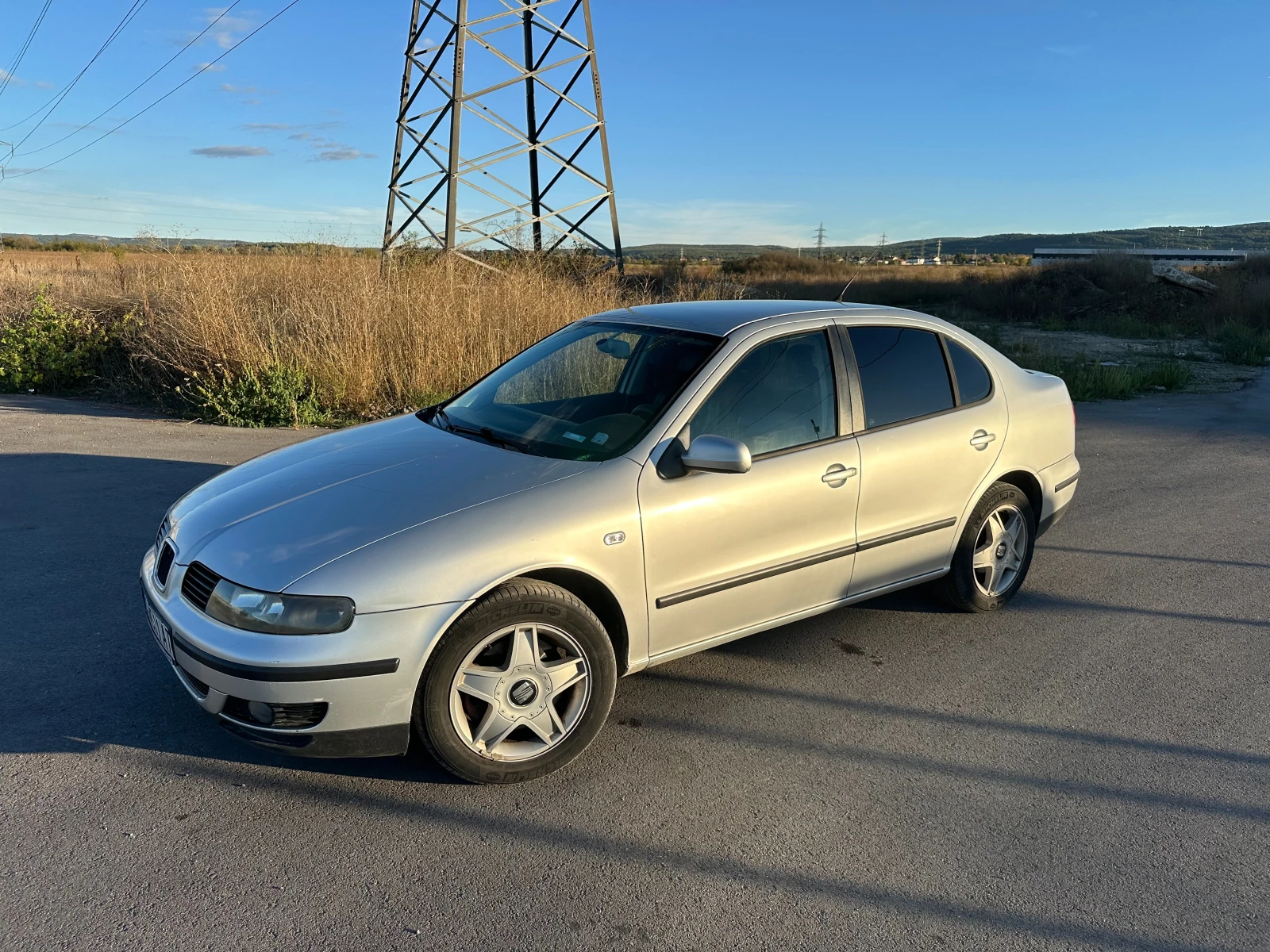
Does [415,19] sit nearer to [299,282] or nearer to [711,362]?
[299,282]

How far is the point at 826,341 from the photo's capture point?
13.8 feet

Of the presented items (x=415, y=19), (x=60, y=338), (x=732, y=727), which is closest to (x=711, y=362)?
(x=732, y=727)

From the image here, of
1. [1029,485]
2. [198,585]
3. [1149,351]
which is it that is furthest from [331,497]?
[1149,351]

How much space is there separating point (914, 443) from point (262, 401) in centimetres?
773

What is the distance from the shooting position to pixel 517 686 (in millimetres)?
3152

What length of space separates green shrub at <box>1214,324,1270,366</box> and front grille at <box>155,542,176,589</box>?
61.1 feet

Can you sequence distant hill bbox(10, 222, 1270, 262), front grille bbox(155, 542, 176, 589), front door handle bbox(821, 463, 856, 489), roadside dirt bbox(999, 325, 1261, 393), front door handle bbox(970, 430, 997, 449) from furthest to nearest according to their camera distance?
1. distant hill bbox(10, 222, 1270, 262)
2. roadside dirt bbox(999, 325, 1261, 393)
3. front door handle bbox(970, 430, 997, 449)
4. front door handle bbox(821, 463, 856, 489)
5. front grille bbox(155, 542, 176, 589)

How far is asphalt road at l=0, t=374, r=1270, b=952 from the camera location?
253 centimetres

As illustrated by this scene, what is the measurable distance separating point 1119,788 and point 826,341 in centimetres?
216

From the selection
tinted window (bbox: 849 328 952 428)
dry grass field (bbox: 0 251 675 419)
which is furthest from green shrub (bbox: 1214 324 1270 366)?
tinted window (bbox: 849 328 952 428)

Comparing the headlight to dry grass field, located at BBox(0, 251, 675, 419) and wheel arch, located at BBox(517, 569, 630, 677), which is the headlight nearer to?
wheel arch, located at BBox(517, 569, 630, 677)

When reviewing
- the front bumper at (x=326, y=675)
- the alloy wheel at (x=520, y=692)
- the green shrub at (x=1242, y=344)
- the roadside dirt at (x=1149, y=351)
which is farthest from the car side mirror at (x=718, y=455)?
the green shrub at (x=1242, y=344)

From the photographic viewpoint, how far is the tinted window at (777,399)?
3773 millimetres

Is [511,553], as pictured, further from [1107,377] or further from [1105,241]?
[1105,241]
